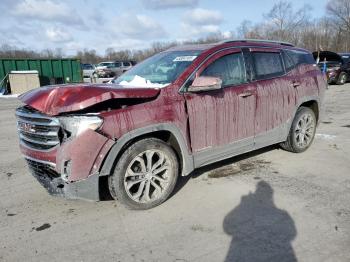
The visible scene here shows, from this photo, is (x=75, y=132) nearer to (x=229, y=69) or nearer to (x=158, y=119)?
(x=158, y=119)

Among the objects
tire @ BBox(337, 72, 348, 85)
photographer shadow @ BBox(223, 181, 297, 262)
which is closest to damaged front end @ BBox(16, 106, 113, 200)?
photographer shadow @ BBox(223, 181, 297, 262)

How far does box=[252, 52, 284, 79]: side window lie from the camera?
5035 millimetres

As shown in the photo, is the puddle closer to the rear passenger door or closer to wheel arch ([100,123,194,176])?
wheel arch ([100,123,194,176])

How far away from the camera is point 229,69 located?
15.3 feet

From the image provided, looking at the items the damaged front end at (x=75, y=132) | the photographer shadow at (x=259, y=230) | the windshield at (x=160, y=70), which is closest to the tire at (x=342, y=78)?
the windshield at (x=160, y=70)

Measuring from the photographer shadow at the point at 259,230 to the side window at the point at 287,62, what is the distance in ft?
7.31

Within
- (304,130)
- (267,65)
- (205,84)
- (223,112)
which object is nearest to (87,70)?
(304,130)

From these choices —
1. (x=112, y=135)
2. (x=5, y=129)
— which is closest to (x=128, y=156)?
(x=112, y=135)

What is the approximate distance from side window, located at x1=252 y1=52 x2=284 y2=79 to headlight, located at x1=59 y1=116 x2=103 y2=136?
252 centimetres

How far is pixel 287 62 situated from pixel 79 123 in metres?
3.58

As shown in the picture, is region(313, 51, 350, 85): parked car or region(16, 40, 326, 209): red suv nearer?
region(16, 40, 326, 209): red suv

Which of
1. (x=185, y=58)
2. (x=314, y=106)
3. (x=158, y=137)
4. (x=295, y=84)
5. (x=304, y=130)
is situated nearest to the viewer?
(x=158, y=137)

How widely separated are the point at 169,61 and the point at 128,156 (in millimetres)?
1616

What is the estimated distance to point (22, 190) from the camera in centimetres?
464
